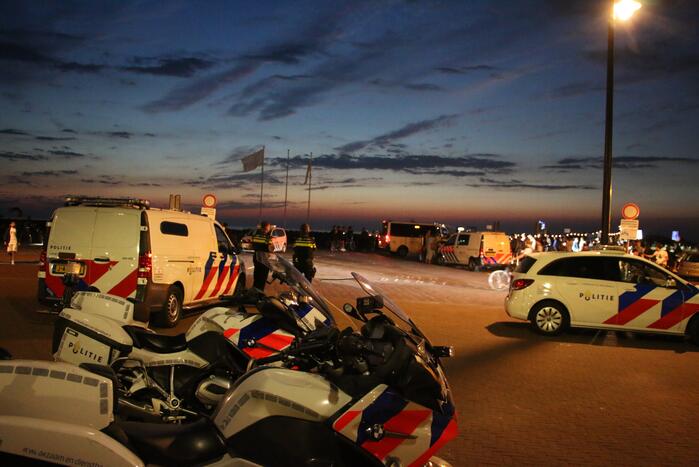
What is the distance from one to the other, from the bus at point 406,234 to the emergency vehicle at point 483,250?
33.5 ft

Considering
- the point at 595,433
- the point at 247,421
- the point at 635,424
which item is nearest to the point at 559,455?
the point at 595,433

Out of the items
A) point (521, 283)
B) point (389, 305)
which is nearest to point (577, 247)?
point (521, 283)

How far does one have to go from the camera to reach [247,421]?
2939 mm

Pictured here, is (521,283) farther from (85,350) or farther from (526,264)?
(85,350)

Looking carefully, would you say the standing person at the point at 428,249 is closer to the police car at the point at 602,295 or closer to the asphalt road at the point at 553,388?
the asphalt road at the point at 553,388

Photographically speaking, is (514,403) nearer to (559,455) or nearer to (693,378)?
(559,455)

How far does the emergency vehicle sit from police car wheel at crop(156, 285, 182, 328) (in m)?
20.1

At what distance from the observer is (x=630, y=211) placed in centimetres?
1591

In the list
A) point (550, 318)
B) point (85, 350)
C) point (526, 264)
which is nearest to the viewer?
point (85, 350)

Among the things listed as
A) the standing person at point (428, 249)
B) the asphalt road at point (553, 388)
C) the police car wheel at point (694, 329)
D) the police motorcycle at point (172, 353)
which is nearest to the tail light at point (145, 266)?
the asphalt road at point (553, 388)

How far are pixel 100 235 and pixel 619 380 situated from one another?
8.23 m

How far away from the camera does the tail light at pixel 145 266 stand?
9758 millimetres

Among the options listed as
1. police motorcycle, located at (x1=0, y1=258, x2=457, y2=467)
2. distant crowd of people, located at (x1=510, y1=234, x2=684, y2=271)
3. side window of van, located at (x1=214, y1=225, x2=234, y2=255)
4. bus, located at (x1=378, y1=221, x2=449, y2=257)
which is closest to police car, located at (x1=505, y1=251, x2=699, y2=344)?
side window of van, located at (x1=214, y1=225, x2=234, y2=255)

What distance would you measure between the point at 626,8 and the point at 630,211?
5.54 m
